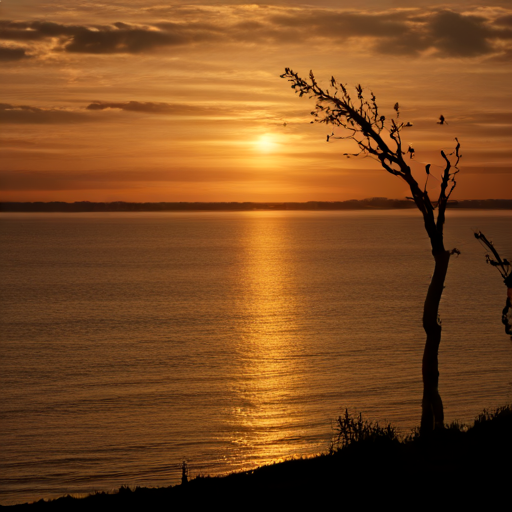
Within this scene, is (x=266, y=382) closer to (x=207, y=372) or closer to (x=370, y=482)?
(x=207, y=372)

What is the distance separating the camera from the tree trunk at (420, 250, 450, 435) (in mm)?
13844

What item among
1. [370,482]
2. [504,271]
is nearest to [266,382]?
[504,271]

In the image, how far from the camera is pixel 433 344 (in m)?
14.1

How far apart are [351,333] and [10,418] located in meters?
25.7

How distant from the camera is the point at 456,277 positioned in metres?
91.4

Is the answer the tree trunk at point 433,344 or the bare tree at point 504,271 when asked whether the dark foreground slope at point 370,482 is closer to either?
the tree trunk at point 433,344

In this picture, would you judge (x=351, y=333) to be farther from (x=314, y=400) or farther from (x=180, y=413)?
(x=180, y=413)

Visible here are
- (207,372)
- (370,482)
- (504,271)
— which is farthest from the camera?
(207,372)

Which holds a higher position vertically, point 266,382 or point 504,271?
point 504,271

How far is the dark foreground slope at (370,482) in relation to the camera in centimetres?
955

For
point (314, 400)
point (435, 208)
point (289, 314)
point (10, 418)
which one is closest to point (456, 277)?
point (289, 314)

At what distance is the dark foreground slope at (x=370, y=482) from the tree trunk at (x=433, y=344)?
4.93 feet

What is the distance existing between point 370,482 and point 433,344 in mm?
4633

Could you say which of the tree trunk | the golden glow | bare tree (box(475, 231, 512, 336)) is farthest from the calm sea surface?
bare tree (box(475, 231, 512, 336))
